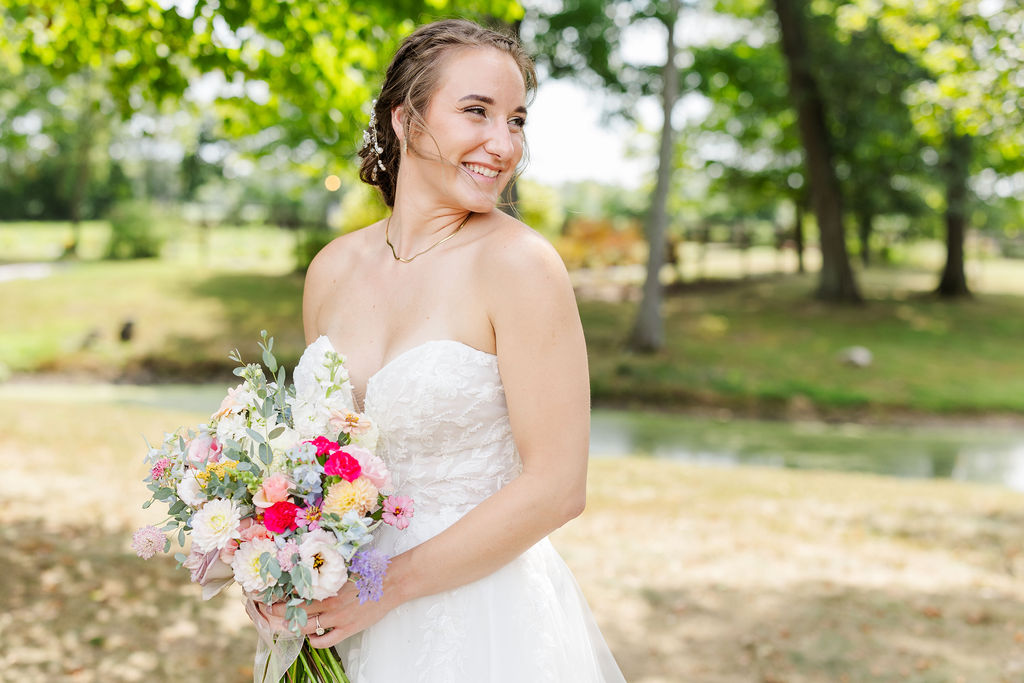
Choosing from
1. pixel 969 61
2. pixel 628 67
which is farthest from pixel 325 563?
pixel 628 67

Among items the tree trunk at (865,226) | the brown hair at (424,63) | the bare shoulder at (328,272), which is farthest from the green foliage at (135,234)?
the brown hair at (424,63)

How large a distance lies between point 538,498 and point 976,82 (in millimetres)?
10218

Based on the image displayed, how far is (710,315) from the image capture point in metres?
22.3

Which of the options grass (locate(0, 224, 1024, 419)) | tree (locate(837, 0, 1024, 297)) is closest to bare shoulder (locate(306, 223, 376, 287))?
tree (locate(837, 0, 1024, 297))

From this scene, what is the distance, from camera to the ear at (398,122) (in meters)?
2.24

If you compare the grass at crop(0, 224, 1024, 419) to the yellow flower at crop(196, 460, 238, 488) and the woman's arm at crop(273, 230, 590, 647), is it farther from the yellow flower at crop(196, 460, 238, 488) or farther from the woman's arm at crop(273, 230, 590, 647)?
the yellow flower at crop(196, 460, 238, 488)

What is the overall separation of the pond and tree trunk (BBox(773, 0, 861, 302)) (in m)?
9.28

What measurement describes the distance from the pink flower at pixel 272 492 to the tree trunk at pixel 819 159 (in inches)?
835

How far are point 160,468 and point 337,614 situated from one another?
526mm

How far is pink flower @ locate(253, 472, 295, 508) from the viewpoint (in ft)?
5.85

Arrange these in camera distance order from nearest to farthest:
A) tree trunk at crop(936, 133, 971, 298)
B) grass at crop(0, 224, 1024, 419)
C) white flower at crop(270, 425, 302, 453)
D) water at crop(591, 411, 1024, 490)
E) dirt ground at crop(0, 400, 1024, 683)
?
1. white flower at crop(270, 425, 302, 453)
2. dirt ground at crop(0, 400, 1024, 683)
3. water at crop(591, 411, 1024, 490)
4. grass at crop(0, 224, 1024, 419)
5. tree trunk at crop(936, 133, 971, 298)

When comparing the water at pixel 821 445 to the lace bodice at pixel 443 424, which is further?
the water at pixel 821 445

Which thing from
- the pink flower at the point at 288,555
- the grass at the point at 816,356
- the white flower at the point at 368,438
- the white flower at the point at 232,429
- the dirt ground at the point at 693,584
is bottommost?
the grass at the point at 816,356

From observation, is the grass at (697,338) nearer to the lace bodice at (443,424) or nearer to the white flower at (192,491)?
the lace bodice at (443,424)
